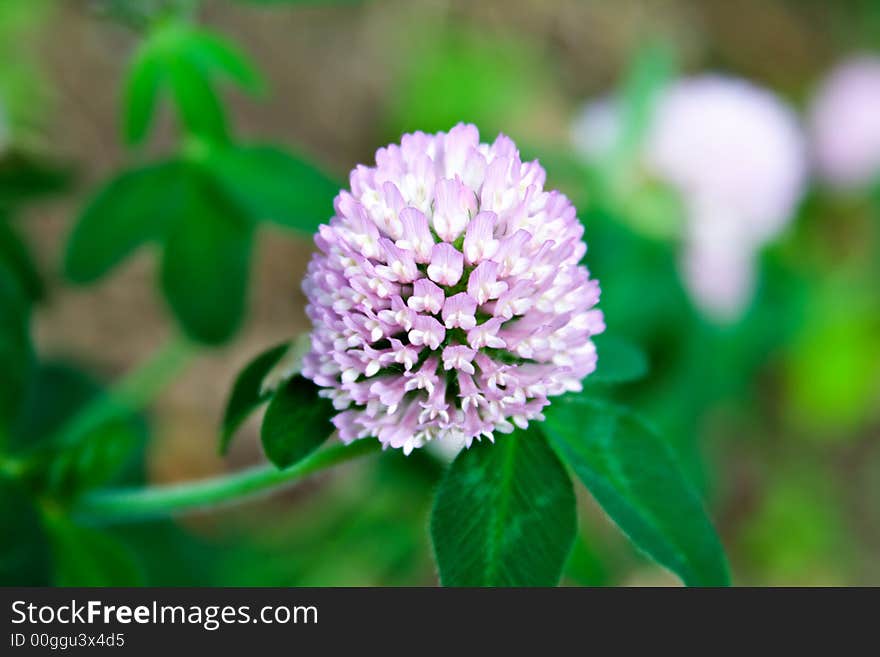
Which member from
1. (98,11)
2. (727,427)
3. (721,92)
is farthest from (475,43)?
(98,11)

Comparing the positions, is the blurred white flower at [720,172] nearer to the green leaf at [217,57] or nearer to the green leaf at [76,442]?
the green leaf at [217,57]

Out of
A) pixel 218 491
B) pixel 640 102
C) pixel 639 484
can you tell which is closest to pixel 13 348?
pixel 218 491

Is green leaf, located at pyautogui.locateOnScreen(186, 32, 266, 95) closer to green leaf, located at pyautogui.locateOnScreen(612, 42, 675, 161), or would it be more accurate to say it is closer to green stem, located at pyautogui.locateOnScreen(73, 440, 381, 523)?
green stem, located at pyautogui.locateOnScreen(73, 440, 381, 523)

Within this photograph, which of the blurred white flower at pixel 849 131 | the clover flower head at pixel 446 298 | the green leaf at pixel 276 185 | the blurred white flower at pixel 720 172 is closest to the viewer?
the clover flower head at pixel 446 298

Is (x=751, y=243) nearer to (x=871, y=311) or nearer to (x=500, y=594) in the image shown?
(x=871, y=311)

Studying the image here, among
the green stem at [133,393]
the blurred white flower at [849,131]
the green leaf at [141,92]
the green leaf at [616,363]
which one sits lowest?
the green leaf at [616,363]

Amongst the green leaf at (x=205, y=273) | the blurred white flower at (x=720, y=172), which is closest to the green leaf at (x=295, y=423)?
the green leaf at (x=205, y=273)

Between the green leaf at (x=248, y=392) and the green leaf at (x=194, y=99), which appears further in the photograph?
the green leaf at (x=194, y=99)

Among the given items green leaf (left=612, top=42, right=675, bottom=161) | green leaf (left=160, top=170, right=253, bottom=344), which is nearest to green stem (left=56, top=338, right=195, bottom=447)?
green leaf (left=160, top=170, right=253, bottom=344)
